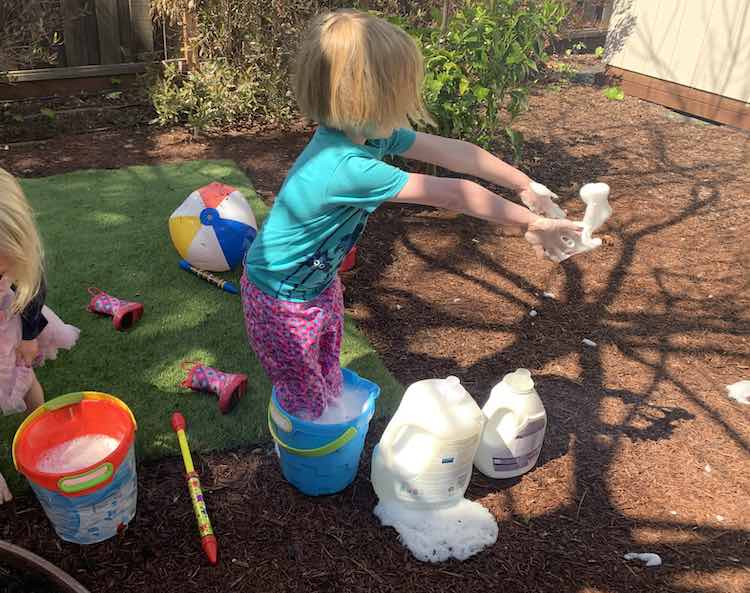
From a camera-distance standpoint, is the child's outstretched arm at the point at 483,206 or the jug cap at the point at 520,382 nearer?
the child's outstretched arm at the point at 483,206

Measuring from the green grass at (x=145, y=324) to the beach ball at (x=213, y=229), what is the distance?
15 cm

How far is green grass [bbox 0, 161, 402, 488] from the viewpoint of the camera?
281cm

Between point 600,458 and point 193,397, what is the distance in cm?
174

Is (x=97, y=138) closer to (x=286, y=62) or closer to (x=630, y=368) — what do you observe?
(x=286, y=62)

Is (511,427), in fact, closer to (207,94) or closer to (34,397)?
(34,397)

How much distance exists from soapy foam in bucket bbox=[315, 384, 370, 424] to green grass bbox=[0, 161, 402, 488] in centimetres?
46

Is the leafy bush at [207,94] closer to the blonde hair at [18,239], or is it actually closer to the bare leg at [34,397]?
the bare leg at [34,397]

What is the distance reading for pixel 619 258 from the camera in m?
4.35

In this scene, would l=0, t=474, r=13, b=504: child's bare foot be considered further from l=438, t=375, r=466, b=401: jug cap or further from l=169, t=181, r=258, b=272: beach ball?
l=169, t=181, r=258, b=272: beach ball

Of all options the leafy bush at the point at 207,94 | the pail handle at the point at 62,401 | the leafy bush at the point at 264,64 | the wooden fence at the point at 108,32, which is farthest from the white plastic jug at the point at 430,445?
the wooden fence at the point at 108,32

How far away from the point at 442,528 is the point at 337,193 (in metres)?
1.26

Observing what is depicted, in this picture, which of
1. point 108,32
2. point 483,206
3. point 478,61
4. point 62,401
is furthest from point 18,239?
point 108,32

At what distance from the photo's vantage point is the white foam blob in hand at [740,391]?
314 cm

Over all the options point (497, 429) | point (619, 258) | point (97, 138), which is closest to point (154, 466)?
point (497, 429)
